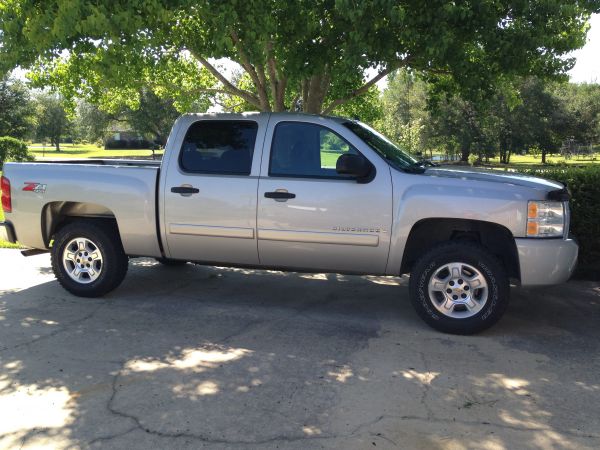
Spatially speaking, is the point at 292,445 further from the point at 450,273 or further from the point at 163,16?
the point at 163,16

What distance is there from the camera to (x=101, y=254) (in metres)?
6.08

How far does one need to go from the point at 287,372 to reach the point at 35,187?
3.72 m

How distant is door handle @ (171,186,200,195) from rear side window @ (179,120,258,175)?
0.20 m

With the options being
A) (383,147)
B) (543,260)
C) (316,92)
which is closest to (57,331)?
(383,147)

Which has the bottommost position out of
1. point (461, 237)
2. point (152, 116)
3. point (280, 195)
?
point (461, 237)

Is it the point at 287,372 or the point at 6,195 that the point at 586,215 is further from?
the point at 6,195

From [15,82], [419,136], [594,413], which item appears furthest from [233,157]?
[419,136]

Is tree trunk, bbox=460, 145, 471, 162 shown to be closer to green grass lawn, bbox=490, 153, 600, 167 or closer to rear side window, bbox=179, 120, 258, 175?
green grass lawn, bbox=490, 153, 600, 167

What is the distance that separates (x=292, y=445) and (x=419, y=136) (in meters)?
47.7

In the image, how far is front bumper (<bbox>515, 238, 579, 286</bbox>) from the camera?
16.0ft

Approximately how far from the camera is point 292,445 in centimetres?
319

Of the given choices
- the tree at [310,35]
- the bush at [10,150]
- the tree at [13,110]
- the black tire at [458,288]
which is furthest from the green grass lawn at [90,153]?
the black tire at [458,288]

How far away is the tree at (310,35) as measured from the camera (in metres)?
5.80

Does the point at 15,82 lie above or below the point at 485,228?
above
